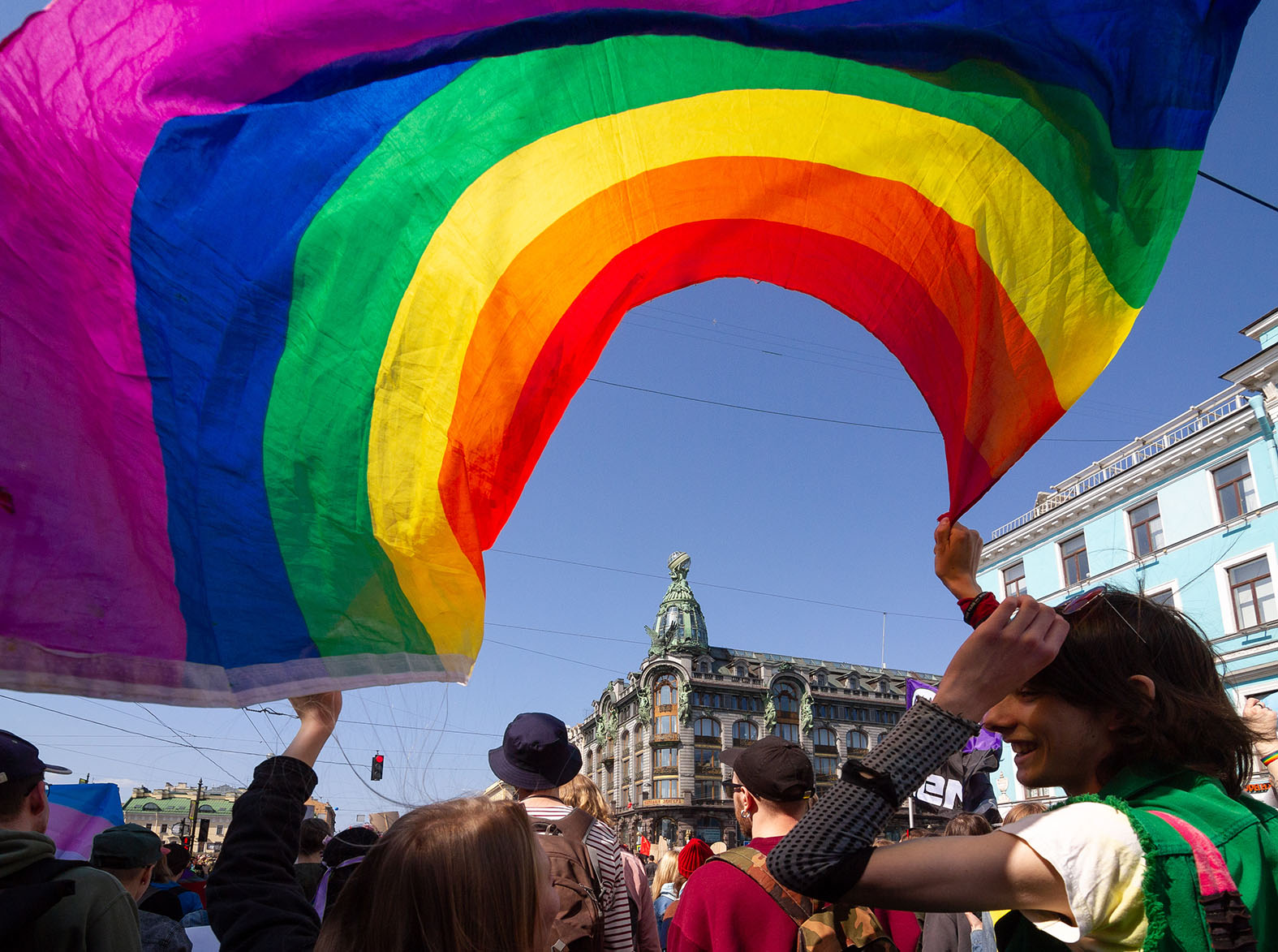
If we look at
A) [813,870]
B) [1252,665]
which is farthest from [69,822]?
[1252,665]

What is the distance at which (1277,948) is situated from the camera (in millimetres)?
1143

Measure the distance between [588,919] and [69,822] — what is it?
4294 mm

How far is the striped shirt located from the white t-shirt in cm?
201

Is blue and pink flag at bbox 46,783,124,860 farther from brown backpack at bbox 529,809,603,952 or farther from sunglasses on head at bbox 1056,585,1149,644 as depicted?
sunglasses on head at bbox 1056,585,1149,644

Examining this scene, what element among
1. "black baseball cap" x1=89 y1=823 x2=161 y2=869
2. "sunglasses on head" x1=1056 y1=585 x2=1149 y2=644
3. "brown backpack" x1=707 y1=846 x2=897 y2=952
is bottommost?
"brown backpack" x1=707 y1=846 x2=897 y2=952

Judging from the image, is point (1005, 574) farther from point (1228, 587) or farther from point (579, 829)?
point (579, 829)

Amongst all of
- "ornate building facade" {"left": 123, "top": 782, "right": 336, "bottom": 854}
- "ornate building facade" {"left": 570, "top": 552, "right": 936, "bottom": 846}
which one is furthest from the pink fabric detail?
"ornate building facade" {"left": 570, "top": 552, "right": 936, "bottom": 846}

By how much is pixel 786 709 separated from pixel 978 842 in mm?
62280

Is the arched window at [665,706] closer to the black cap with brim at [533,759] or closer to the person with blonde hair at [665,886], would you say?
the person with blonde hair at [665,886]

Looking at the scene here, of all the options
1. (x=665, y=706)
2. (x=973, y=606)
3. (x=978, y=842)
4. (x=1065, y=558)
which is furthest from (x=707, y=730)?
(x=978, y=842)

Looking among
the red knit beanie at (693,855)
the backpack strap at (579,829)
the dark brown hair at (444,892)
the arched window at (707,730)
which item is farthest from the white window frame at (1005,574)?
the arched window at (707,730)

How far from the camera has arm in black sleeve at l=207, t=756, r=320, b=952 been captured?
162 centimetres

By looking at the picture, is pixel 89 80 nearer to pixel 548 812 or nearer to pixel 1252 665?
pixel 548 812

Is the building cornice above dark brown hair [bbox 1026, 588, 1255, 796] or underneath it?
above
